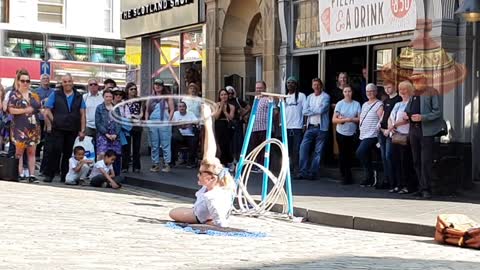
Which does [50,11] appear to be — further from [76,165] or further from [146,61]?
[76,165]

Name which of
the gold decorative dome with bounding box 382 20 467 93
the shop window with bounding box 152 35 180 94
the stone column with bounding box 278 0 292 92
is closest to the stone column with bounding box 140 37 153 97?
the shop window with bounding box 152 35 180 94

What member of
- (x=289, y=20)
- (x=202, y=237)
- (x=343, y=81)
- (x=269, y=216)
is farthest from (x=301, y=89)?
(x=202, y=237)

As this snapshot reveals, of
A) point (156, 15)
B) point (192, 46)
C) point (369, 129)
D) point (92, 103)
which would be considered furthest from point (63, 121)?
point (156, 15)

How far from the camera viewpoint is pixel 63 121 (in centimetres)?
1570

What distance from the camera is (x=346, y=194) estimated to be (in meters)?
13.8

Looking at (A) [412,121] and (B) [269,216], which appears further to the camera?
(A) [412,121]

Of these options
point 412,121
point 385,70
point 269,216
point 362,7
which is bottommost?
point 269,216

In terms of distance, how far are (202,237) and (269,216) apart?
104 inches

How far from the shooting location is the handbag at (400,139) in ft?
45.2

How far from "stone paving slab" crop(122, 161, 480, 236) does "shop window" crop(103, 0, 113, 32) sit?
125ft

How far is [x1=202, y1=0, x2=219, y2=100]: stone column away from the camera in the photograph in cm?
2178

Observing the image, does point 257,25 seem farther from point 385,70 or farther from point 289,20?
point 385,70

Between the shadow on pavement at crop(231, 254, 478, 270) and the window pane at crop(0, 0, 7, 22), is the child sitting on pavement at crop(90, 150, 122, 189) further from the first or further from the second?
the window pane at crop(0, 0, 7, 22)

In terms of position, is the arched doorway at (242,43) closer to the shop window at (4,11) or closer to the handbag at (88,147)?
the handbag at (88,147)
